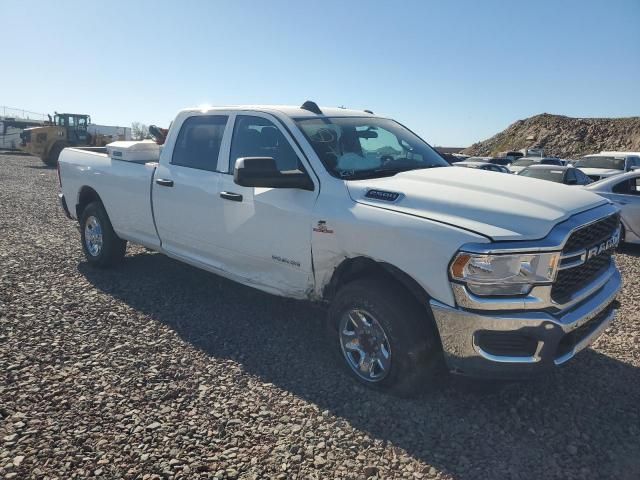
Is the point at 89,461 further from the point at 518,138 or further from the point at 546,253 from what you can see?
the point at 518,138

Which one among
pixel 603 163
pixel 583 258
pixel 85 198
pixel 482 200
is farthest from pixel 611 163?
pixel 85 198

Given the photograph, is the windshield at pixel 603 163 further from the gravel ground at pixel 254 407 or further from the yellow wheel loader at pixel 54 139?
the yellow wheel loader at pixel 54 139

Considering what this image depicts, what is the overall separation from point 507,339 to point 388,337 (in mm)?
739

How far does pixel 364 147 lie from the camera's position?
4137mm

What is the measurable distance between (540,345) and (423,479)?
98 cm

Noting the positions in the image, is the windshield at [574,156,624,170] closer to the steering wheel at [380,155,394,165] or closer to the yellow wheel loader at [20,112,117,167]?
the steering wheel at [380,155,394,165]

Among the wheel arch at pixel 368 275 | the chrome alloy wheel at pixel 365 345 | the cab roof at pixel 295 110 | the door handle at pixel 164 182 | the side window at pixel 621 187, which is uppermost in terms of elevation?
the cab roof at pixel 295 110

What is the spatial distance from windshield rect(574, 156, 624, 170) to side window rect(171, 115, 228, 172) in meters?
14.9

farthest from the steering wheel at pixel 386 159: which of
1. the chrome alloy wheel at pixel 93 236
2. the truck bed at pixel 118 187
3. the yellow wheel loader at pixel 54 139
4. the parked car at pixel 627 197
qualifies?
the yellow wheel loader at pixel 54 139

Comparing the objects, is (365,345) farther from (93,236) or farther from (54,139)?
(54,139)

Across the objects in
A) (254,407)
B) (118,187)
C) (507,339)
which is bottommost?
(254,407)

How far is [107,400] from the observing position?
3273 millimetres

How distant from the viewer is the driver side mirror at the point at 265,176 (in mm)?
3537

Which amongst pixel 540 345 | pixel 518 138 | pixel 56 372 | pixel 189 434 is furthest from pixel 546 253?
pixel 518 138
